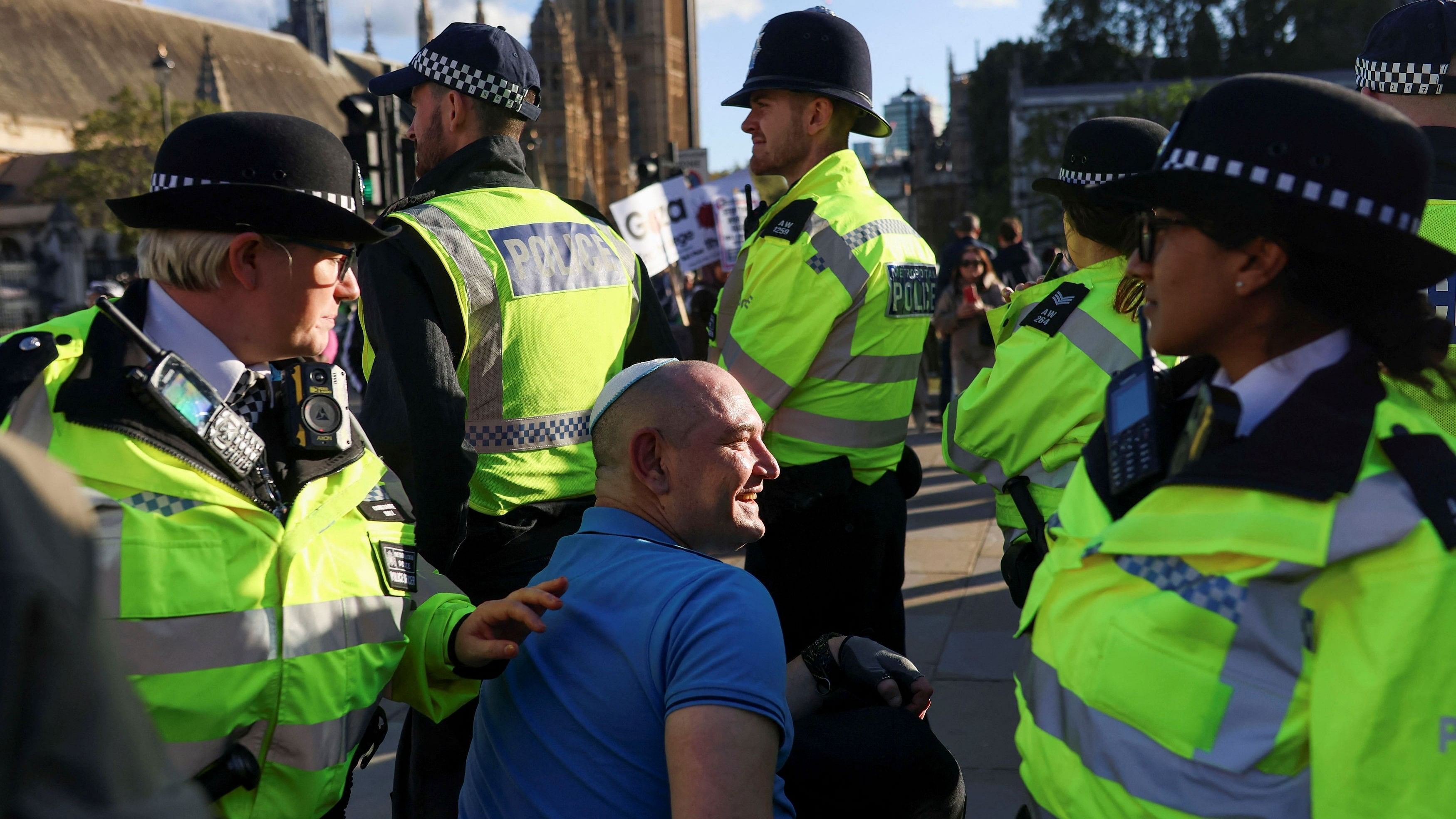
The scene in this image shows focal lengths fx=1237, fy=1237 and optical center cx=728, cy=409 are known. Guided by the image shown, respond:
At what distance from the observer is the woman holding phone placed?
1118 cm

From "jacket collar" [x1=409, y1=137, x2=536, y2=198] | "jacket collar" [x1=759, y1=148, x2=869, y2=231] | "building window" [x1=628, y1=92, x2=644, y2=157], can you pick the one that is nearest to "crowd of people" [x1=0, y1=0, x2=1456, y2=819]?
"jacket collar" [x1=409, y1=137, x2=536, y2=198]

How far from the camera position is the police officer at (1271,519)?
1390 mm

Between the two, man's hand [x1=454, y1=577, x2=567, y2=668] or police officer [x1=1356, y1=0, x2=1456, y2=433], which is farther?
police officer [x1=1356, y1=0, x2=1456, y2=433]

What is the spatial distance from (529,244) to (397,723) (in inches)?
105

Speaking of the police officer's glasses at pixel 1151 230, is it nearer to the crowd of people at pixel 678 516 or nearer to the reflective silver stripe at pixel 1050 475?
the crowd of people at pixel 678 516

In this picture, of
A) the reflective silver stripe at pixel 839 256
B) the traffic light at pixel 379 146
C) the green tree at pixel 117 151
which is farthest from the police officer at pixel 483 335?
the green tree at pixel 117 151

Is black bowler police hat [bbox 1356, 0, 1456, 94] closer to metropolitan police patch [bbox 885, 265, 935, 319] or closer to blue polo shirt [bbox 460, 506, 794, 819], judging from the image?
metropolitan police patch [bbox 885, 265, 935, 319]

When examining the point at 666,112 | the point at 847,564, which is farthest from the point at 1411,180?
the point at 666,112

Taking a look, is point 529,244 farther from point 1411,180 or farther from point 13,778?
point 13,778

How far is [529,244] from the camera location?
3309mm

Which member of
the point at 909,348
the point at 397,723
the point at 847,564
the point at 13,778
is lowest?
the point at 397,723

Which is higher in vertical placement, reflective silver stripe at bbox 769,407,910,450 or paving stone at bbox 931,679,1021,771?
reflective silver stripe at bbox 769,407,910,450

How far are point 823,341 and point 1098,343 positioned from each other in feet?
3.28

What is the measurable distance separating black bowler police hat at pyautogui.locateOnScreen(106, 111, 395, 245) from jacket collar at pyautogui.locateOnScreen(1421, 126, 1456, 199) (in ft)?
8.35
